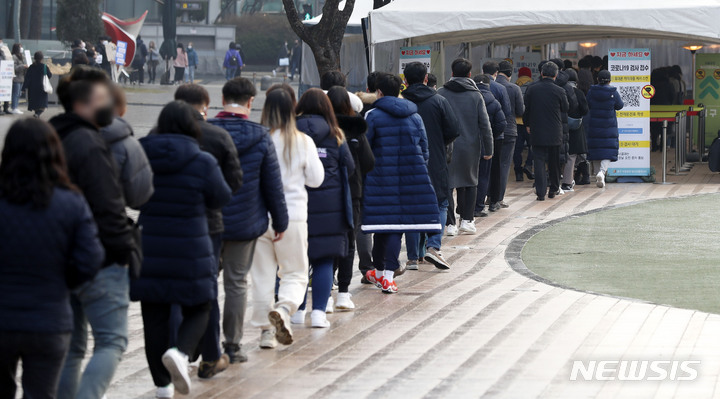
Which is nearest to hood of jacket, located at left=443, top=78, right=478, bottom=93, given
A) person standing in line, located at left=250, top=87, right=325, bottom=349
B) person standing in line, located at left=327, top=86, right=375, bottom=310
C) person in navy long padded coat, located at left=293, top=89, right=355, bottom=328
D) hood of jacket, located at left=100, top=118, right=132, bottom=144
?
person standing in line, located at left=327, top=86, right=375, bottom=310

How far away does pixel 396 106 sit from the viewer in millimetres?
9406

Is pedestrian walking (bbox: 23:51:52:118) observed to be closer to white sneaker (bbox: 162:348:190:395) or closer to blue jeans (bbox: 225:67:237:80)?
blue jeans (bbox: 225:67:237:80)

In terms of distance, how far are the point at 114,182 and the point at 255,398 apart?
166 centimetres

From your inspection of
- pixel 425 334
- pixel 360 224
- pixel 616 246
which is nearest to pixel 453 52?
pixel 616 246

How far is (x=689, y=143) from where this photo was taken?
22.0m

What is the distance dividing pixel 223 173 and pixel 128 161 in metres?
1.01

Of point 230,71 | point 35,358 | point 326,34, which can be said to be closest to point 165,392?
point 35,358

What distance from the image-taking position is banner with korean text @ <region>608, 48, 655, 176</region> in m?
17.9

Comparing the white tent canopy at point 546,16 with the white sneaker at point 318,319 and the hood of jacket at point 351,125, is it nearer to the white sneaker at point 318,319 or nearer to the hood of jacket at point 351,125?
the hood of jacket at point 351,125

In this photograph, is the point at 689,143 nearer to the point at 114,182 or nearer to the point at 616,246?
the point at 616,246

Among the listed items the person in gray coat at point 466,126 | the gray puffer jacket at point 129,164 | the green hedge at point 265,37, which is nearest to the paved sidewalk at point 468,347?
the gray puffer jacket at point 129,164

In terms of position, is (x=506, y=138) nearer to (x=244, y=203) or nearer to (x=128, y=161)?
(x=244, y=203)

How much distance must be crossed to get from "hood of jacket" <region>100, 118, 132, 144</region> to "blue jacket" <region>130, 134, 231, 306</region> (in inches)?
19.2

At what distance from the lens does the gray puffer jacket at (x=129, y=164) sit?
5398 mm
